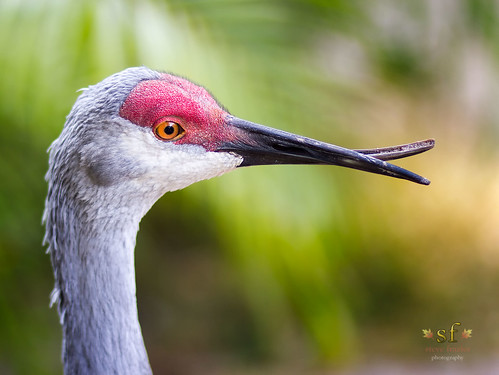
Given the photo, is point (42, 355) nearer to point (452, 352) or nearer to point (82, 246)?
point (82, 246)

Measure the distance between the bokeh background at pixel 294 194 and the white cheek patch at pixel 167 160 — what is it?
942mm

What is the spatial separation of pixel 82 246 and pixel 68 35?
1218mm

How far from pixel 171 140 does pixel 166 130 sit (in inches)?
1.0

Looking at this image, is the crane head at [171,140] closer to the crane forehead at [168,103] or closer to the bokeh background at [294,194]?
the crane forehead at [168,103]

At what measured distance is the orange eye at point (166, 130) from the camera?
50.8 inches

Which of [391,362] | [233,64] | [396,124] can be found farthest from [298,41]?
[391,362]

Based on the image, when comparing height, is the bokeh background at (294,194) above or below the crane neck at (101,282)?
above

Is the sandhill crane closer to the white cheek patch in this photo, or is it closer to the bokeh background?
the white cheek patch

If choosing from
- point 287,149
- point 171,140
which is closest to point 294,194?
point 287,149

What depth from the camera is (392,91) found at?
3.50 metres

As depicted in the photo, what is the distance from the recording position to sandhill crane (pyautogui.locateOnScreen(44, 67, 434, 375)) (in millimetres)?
1277

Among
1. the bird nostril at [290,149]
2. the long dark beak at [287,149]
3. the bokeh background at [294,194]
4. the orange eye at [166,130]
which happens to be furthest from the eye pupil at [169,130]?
the bokeh background at [294,194]

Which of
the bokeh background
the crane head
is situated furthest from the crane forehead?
the bokeh background

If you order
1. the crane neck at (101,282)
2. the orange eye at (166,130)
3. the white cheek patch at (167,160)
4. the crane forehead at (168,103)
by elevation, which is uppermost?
the crane forehead at (168,103)
